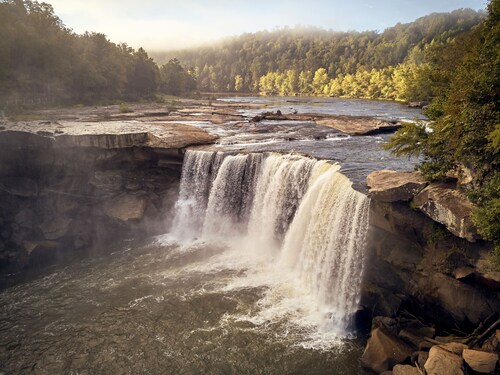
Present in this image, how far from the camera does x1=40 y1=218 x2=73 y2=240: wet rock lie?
23906mm

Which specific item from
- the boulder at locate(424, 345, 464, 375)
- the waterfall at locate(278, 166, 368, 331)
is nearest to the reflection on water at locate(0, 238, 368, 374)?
the waterfall at locate(278, 166, 368, 331)

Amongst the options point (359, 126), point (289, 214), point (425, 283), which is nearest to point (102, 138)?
point (289, 214)

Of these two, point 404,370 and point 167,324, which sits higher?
point 404,370

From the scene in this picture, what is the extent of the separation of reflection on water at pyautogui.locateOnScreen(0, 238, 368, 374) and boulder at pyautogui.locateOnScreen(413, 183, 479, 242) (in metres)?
5.80

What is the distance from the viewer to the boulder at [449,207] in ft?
38.1

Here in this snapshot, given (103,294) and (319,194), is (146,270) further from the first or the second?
(319,194)

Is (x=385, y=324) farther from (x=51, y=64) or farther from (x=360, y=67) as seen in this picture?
(x=360, y=67)

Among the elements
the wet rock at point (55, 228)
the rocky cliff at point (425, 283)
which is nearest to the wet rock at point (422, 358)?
the rocky cliff at point (425, 283)

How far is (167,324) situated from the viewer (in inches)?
603

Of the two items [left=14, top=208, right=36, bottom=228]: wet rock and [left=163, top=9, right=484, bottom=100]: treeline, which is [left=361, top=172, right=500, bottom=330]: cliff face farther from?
[left=163, top=9, right=484, bottom=100]: treeline

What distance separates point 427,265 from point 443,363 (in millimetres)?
3834

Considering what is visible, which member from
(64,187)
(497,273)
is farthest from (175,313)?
(64,187)

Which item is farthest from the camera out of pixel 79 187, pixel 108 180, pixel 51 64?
pixel 51 64

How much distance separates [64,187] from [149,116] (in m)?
18.9
